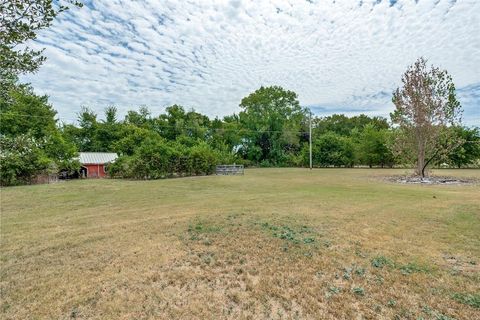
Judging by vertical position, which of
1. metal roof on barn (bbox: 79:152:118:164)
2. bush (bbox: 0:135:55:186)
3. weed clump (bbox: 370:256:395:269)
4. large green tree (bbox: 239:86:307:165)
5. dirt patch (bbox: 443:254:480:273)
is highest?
large green tree (bbox: 239:86:307:165)

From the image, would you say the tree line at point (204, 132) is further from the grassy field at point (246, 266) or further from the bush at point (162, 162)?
the grassy field at point (246, 266)

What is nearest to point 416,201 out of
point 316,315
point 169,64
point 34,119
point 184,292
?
point 316,315

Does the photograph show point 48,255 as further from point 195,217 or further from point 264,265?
point 264,265

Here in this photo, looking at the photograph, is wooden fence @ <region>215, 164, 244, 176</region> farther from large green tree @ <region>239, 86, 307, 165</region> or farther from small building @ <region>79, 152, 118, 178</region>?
large green tree @ <region>239, 86, 307, 165</region>

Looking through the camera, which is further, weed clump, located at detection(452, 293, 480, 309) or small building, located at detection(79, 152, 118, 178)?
small building, located at detection(79, 152, 118, 178)

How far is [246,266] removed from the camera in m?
3.53

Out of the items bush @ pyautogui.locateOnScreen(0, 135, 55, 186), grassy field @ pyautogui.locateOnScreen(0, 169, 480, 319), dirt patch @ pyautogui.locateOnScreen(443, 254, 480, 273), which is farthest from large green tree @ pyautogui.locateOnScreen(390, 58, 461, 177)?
bush @ pyautogui.locateOnScreen(0, 135, 55, 186)

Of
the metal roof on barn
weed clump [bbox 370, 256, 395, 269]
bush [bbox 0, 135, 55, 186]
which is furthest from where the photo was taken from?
the metal roof on barn

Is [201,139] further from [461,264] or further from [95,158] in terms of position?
[461,264]

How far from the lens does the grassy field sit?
2602 millimetres

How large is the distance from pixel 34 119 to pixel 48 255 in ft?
81.4

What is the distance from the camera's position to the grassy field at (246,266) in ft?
8.54

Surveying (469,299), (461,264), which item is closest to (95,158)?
(461,264)

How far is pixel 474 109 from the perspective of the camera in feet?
75.3
